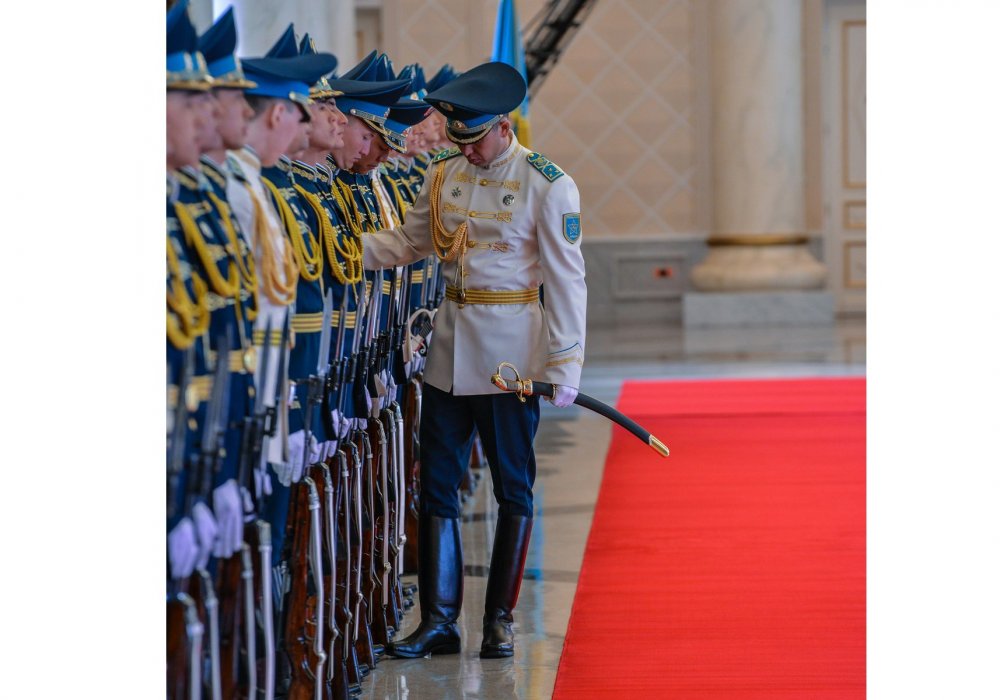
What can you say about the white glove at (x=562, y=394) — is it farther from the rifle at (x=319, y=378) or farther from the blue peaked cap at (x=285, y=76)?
the blue peaked cap at (x=285, y=76)

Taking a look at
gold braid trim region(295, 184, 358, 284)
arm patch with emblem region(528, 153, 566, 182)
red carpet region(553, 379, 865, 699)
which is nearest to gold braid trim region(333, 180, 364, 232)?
gold braid trim region(295, 184, 358, 284)

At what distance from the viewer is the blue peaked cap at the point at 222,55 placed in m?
2.20

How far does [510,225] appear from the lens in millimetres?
3271

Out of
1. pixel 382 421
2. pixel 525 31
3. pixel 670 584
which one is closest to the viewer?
pixel 382 421

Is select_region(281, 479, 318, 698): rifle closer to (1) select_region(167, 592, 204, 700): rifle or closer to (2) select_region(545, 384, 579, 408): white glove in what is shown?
(1) select_region(167, 592, 204, 700): rifle

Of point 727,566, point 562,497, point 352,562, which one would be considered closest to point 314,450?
point 352,562

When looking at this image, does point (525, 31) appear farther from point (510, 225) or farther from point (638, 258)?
point (510, 225)

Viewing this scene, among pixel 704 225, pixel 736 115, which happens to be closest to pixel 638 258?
pixel 704 225

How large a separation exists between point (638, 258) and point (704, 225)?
2.22ft

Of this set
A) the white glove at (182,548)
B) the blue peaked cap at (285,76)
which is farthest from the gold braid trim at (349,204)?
the white glove at (182,548)

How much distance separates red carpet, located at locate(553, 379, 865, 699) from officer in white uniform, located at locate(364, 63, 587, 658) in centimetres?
33

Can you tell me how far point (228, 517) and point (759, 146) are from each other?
33.4ft

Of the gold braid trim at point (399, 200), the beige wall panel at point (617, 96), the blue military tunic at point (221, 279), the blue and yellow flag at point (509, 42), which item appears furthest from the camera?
the beige wall panel at point (617, 96)

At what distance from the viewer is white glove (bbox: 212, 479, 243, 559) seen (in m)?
2.22
